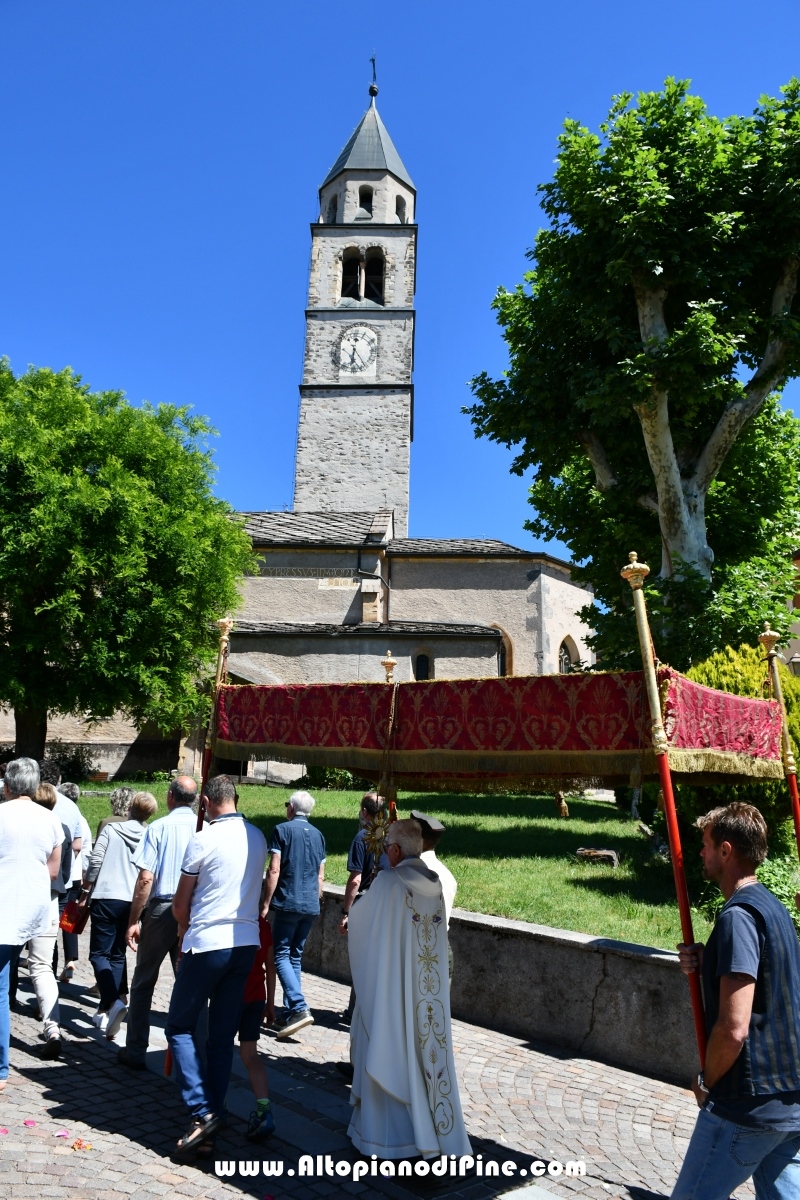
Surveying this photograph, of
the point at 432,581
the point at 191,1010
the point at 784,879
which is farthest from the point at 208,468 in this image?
the point at 191,1010

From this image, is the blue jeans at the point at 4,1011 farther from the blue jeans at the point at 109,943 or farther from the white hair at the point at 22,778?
the blue jeans at the point at 109,943

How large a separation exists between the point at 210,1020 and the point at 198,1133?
1.74 ft

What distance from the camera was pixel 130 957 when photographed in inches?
353

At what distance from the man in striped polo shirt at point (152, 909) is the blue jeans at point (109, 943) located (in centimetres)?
62

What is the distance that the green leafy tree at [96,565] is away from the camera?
19.7 meters

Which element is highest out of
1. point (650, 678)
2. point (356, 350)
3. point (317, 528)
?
point (356, 350)

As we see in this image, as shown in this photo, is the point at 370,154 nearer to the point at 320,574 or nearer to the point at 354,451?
the point at 354,451

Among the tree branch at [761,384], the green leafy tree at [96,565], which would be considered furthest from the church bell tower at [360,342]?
the tree branch at [761,384]

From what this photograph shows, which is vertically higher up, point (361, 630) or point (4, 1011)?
point (361, 630)

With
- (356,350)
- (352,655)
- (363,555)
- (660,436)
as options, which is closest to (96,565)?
(352,655)

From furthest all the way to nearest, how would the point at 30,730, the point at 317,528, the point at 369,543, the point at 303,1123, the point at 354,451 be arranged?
the point at 354,451, the point at 317,528, the point at 369,543, the point at 30,730, the point at 303,1123

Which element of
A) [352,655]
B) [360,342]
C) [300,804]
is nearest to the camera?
[300,804]

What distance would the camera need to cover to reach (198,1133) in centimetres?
441

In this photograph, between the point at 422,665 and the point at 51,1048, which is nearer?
the point at 51,1048
